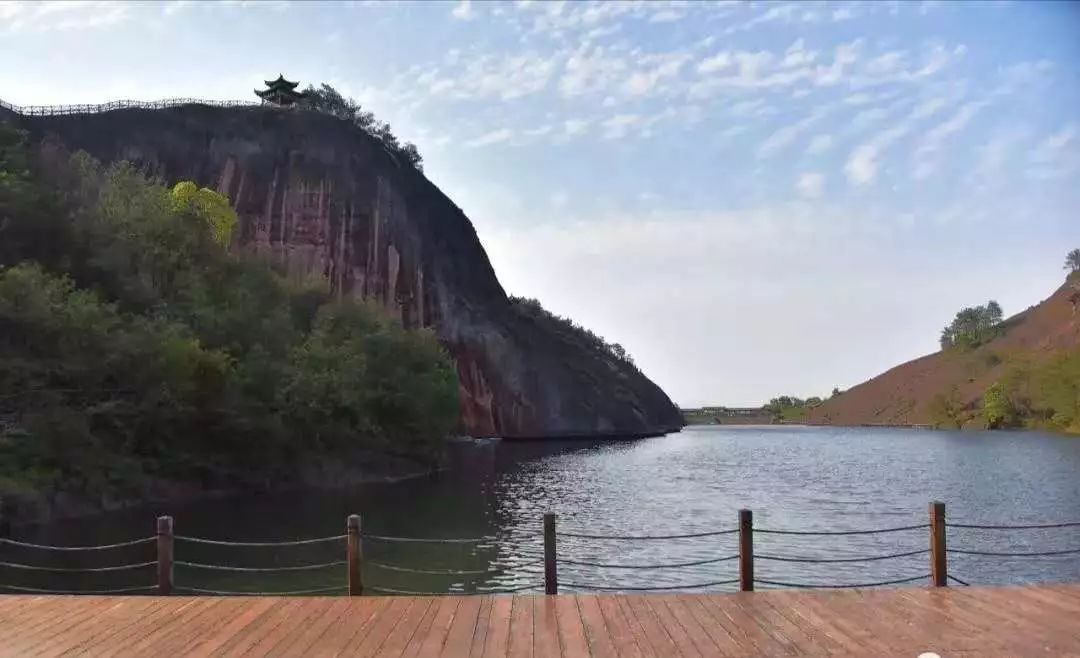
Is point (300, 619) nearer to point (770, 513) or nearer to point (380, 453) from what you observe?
point (770, 513)

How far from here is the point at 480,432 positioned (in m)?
85.4

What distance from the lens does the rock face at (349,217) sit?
73.2 metres

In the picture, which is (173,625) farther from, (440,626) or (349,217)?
(349,217)

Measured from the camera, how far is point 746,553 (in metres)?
9.96

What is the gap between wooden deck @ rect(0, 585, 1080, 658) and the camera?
24.5 feet

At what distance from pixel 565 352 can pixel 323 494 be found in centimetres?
7584

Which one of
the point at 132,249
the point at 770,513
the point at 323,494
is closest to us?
the point at 770,513

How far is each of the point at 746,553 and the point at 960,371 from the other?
549 feet

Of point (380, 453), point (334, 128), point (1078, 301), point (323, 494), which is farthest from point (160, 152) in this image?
point (1078, 301)

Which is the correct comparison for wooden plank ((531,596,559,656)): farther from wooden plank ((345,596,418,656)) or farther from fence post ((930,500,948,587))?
fence post ((930,500,948,587))

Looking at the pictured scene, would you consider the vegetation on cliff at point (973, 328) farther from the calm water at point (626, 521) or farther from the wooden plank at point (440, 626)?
the wooden plank at point (440, 626)

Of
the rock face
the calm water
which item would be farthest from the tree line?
the calm water

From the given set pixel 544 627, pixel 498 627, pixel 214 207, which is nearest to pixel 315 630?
pixel 498 627

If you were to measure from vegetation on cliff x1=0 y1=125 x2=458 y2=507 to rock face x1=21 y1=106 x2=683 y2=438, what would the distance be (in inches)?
759
